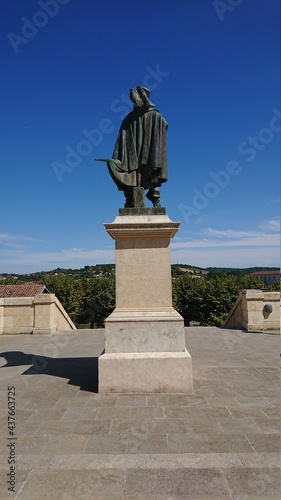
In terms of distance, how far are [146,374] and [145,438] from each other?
4.56 feet

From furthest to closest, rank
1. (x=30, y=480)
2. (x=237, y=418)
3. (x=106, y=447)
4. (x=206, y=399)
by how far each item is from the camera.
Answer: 1. (x=206, y=399)
2. (x=237, y=418)
3. (x=106, y=447)
4. (x=30, y=480)

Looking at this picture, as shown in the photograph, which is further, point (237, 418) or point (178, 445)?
point (237, 418)

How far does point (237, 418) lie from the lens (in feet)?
12.6

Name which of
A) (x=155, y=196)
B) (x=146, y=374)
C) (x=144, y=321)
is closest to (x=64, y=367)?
(x=146, y=374)

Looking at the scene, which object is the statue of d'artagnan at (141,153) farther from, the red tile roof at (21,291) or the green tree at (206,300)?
the red tile roof at (21,291)

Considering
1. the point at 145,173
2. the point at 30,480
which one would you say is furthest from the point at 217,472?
the point at 145,173

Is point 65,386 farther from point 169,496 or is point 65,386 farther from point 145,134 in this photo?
point 145,134

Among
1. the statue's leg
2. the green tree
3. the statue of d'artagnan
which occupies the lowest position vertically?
the green tree

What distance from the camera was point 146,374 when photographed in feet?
15.6

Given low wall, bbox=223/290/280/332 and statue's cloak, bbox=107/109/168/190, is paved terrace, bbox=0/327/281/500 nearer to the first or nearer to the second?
statue's cloak, bbox=107/109/168/190

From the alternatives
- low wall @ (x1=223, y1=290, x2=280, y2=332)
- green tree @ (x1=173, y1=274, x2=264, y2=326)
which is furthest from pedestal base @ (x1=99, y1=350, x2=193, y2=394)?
green tree @ (x1=173, y1=274, x2=264, y2=326)

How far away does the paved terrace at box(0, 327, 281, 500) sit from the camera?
2562mm

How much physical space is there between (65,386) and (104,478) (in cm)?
263

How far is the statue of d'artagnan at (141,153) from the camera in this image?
555 cm
